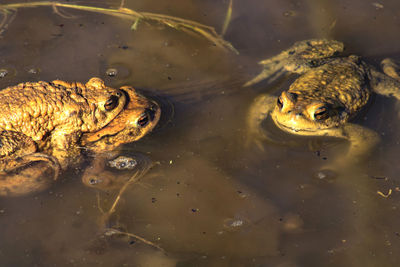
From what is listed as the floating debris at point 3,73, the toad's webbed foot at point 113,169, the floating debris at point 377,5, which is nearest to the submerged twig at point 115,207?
the toad's webbed foot at point 113,169

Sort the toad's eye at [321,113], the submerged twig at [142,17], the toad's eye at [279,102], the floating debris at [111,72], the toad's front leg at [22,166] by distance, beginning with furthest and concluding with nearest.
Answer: the submerged twig at [142,17] < the floating debris at [111,72] < the toad's eye at [279,102] < the toad's eye at [321,113] < the toad's front leg at [22,166]

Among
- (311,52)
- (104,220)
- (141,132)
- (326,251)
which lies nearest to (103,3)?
(141,132)

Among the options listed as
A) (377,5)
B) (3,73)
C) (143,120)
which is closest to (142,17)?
(3,73)

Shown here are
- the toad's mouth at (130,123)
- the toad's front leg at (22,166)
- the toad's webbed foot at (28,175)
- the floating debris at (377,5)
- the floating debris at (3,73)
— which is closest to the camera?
the toad's front leg at (22,166)

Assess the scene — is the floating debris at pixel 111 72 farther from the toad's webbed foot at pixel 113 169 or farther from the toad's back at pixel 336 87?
the toad's back at pixel 336 87

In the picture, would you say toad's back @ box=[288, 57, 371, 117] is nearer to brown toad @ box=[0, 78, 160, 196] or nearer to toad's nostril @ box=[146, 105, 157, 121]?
toad's nostril @ box=[146, 105, 157, 121]

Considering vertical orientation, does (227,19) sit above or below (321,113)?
above

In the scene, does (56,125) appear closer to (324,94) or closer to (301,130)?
(301,130)
